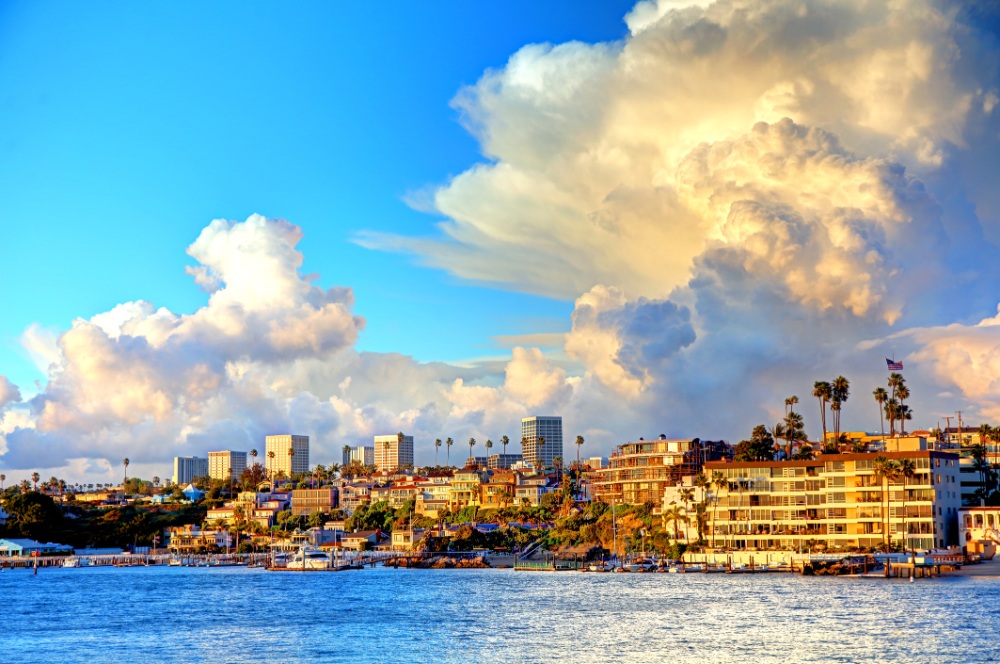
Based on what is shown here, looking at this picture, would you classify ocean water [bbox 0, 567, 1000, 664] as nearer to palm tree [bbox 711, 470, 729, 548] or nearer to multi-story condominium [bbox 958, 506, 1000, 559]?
palm tree [bbox 711, 470, 729, 548]

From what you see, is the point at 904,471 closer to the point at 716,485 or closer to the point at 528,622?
the point at 716,485

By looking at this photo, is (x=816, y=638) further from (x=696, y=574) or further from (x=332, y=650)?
(x=696, y=574)

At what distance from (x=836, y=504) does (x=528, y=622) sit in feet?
274

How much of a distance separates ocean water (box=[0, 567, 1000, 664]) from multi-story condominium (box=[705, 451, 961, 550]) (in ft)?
61.3

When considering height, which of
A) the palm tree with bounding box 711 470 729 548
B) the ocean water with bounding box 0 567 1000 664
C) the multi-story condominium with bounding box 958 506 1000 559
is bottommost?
the ocean water with bounding box 0 567 1000 664

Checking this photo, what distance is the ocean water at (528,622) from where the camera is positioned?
244 feet

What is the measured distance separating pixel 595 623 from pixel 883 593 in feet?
119

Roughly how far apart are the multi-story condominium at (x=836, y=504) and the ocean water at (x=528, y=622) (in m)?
18.7

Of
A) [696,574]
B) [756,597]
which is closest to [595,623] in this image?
[756,597]

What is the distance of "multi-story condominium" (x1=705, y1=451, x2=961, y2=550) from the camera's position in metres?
154

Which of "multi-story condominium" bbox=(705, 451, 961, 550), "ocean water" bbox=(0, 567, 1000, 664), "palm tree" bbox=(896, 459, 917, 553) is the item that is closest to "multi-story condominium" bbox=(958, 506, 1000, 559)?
"multi-story condominium" bbox=(705, 451, 961, 550)

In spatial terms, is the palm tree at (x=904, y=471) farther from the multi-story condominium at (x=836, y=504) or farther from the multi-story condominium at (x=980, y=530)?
the multi-story condominium at (x=980, y=530)

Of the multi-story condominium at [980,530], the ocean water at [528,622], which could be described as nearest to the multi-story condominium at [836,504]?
the multi-story condominium at [980,530]

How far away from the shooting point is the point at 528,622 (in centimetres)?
9362
